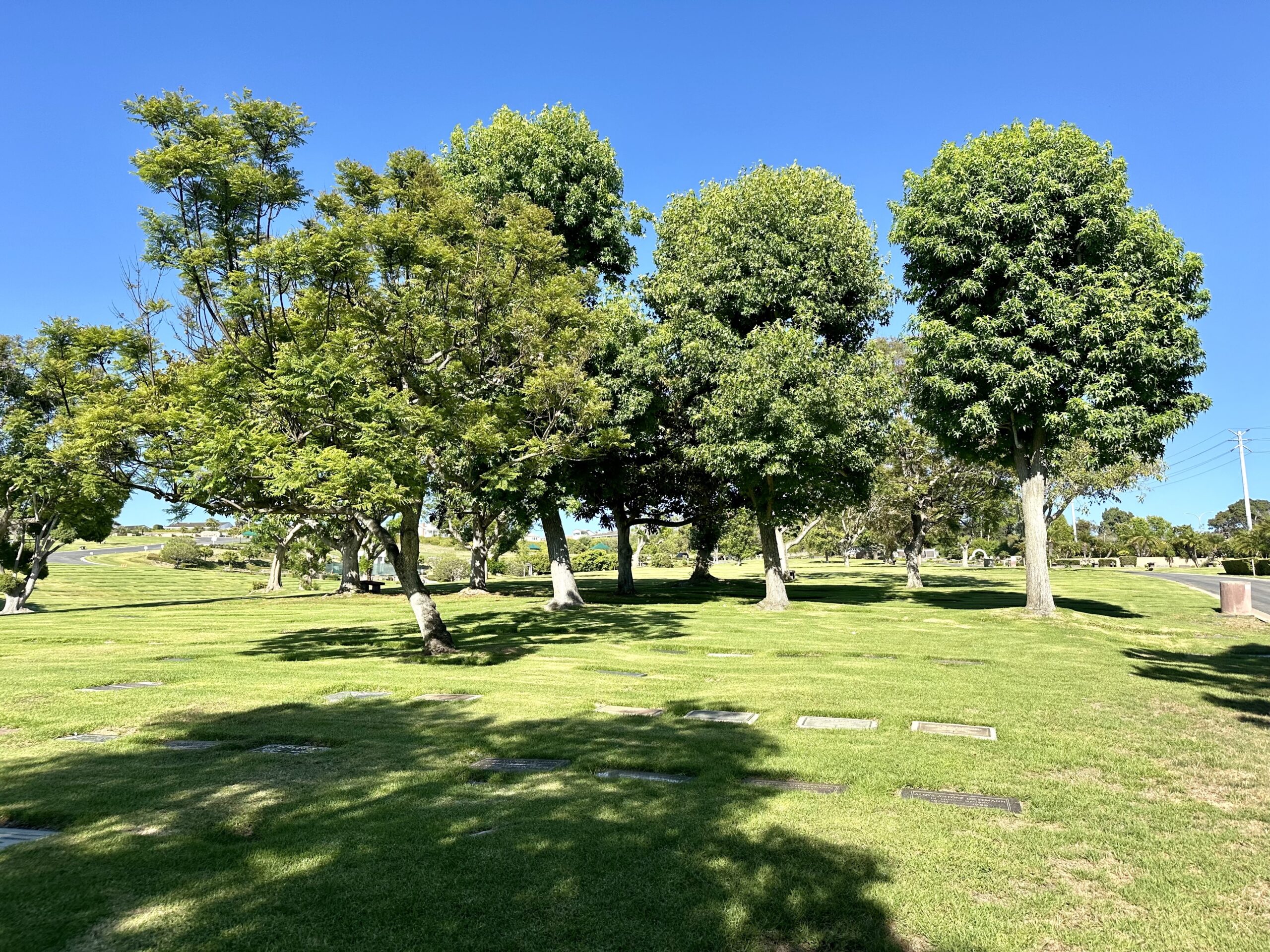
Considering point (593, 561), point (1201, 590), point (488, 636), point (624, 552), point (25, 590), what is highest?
point (624, 552)

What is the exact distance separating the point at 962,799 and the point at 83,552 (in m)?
95.2

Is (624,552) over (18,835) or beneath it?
over

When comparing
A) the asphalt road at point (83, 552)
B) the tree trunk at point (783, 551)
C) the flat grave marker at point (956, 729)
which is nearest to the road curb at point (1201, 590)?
the flat grave marker at point (956, 729)

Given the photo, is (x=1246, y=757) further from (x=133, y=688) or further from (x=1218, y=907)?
(x=133, y=688)

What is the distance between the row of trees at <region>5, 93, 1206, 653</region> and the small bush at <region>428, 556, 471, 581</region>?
77.6 ft

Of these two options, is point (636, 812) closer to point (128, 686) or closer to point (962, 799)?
point (962, 799)

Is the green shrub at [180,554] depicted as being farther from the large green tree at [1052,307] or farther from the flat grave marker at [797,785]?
the flat grave marker at [797,785]

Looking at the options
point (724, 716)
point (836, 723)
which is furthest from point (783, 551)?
point (836, 723)

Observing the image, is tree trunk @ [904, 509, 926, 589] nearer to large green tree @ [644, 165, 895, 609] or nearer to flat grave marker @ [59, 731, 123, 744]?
large green tree @ [644, 165, 895, 609]

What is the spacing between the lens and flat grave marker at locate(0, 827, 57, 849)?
4.75 m

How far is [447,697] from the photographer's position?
10.1 m

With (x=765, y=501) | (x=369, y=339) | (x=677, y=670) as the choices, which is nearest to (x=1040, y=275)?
(x=765, y=501)

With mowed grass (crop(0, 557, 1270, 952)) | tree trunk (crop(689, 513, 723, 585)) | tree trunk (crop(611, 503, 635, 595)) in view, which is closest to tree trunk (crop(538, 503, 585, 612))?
tree trunk (crop(611, 503, 635, 595))

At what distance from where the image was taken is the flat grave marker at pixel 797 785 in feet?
19.4
